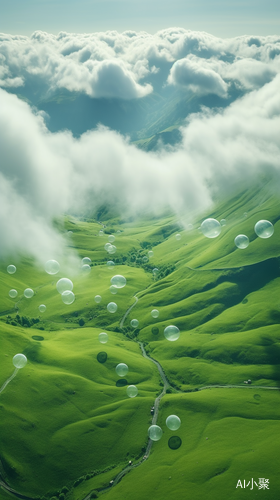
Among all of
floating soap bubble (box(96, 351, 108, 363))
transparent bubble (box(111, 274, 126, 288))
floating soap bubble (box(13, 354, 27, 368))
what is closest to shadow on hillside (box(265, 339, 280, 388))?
floating soap bubble (box(96, 351, 108, 363))

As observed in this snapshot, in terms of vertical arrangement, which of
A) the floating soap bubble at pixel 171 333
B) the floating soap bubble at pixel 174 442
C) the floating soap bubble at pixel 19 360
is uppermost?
the floating soap bubble at pixel 171 333

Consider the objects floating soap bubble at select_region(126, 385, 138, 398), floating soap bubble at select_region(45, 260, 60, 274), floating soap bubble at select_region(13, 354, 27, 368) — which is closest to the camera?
floating soap bubble at select_region(13, 354, 27, 368)

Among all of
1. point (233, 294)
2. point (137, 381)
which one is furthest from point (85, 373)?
point (233, 294)

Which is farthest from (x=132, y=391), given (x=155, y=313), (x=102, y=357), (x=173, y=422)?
(x=155, y=313)

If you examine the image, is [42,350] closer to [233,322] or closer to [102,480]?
[102,480]

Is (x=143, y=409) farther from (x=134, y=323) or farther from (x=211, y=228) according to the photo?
(x=134, y=323)

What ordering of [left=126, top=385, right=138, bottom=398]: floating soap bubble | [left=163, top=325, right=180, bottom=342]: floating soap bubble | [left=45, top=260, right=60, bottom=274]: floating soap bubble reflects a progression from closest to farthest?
[left=45, top=260, right=60, bottom=274]: floating soap bubble, [left=163, top=325, right=180, bottom=342]: floating soap bubble, [left=126, top=385, right=138, bottom=398]: floating soap bubble

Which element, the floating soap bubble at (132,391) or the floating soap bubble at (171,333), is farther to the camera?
the floating soap bubble at (132,391)

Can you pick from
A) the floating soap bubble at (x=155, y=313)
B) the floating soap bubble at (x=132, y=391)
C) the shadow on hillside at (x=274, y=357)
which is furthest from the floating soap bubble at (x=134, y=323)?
the floating soap bubble at (x=132, y=391)

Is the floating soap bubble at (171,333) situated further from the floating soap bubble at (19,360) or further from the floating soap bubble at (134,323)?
the floating soap bubble at (134,323)

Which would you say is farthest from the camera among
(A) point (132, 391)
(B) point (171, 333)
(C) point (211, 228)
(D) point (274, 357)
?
(D) point (274, 357)

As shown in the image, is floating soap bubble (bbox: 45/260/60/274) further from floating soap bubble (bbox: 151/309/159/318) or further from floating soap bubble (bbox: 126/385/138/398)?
floating soap bubble (bbox: 151/309/159/318)
